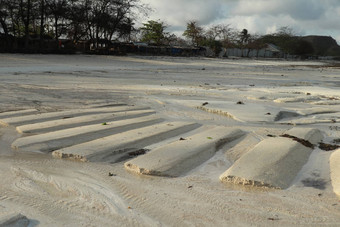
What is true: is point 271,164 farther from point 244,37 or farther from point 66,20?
point 244,37

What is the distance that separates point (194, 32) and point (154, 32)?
276 inches

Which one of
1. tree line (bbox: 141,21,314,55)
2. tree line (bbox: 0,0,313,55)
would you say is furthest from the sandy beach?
tree line (bbox: 141,21,314,55)

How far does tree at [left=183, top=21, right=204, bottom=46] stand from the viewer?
5266 cm

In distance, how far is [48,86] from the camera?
8.98 metres

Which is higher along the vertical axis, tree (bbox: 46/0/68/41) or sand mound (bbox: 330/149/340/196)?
tree (bbox: 46/0/68/41)

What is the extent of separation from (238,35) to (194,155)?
5736 centimetres

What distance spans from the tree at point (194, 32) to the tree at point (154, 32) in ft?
18.3

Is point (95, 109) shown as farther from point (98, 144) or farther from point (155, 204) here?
point (155, 204)

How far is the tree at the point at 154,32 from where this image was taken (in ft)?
159

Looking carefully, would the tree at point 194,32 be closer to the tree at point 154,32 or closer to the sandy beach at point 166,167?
the tree at point 154,32

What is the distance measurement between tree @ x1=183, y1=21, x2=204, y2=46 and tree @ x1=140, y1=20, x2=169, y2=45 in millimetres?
5573

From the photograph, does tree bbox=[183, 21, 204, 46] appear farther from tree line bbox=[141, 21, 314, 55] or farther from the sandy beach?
the sandy beach

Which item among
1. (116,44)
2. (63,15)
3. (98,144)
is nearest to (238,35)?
(116,44)

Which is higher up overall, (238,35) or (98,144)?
(238,35)
